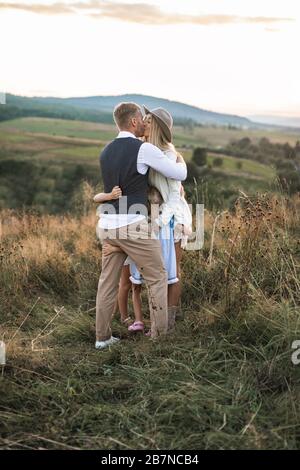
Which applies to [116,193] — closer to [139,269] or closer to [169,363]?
[139,269]

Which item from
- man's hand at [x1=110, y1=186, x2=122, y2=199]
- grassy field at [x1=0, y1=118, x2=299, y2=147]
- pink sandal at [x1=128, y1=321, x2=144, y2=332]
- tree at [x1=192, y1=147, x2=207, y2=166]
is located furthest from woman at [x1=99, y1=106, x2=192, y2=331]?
grassy field at [x1=0, y1=118, x2=299, y2=147]

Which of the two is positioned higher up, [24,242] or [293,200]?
[293,200]

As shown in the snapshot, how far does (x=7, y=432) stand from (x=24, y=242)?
4270 millimetres

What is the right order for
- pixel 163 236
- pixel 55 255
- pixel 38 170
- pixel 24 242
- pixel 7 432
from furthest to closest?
pixel 38 170 < pixel 24 242 < pixel 55 255 < pixel 163 236 < pixel 7 432

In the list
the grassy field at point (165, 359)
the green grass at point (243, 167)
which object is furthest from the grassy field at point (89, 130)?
the grassy field at point (165, 359)

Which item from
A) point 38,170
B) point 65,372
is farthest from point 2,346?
point 38,170

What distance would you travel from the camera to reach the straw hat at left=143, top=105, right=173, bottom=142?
4.65m

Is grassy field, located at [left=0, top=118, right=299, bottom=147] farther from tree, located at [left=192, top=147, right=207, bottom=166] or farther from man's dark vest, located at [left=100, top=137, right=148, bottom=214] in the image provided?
man's dark vest, located at [left=100, top=137, right=148, bottom=214]

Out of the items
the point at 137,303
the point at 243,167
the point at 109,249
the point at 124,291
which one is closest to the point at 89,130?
the point at 243,167

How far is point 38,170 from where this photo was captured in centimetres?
4453

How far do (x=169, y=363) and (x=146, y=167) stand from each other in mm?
1502

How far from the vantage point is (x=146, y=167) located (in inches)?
174
